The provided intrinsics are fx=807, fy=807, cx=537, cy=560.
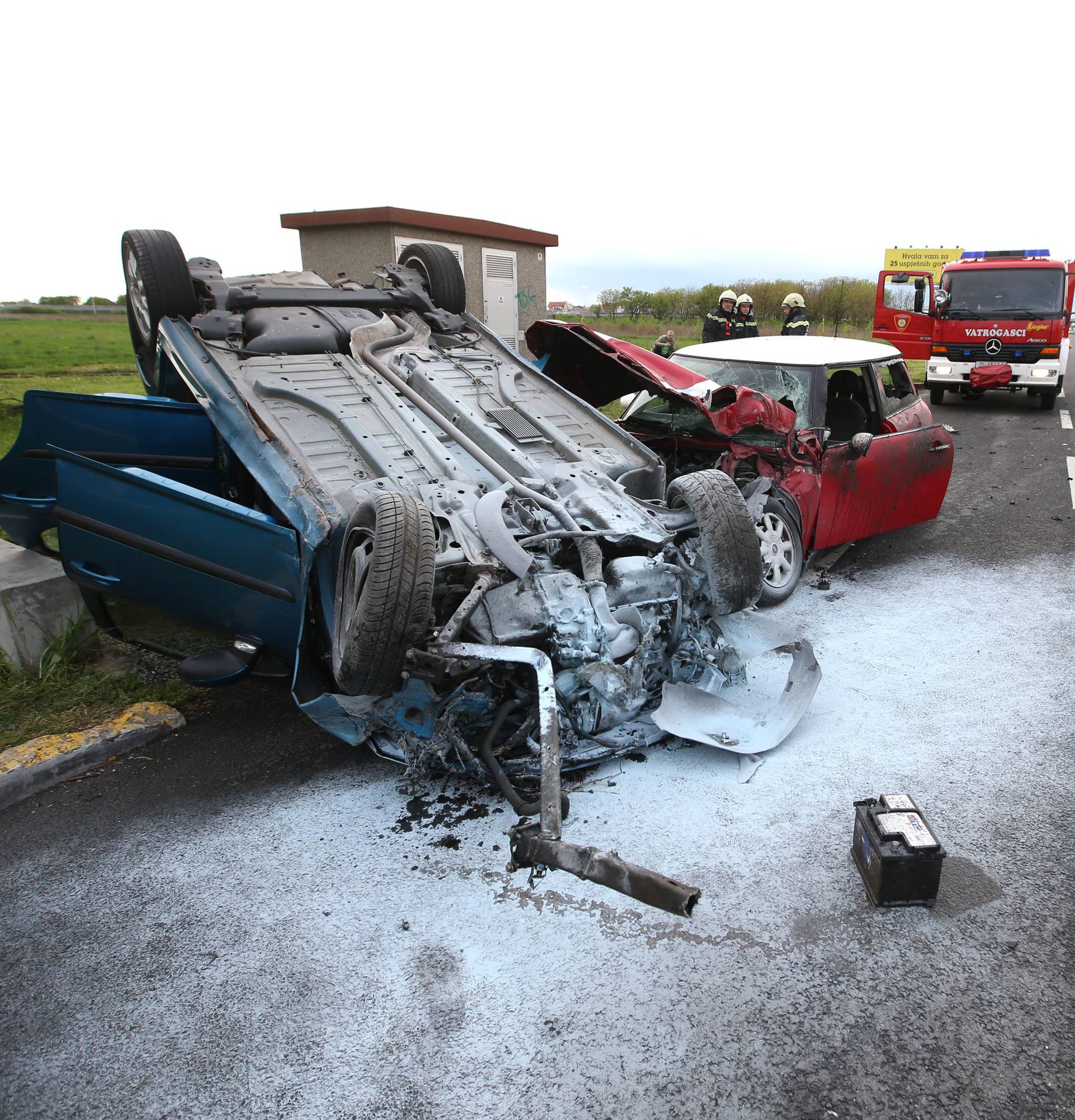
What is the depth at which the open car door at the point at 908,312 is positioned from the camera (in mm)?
12609

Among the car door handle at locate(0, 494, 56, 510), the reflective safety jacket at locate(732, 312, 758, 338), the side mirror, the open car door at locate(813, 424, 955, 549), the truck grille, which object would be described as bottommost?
the open car door at locate(813, 424, 955, 549)

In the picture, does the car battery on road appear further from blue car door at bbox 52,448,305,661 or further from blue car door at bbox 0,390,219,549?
blue car door at bbox 0,390,219,549

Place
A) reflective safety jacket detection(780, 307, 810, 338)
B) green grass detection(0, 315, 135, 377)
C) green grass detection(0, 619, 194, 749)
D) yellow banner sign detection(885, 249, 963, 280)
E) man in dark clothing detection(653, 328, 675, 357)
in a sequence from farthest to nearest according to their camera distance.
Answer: yellow banner sign detection(885, 249, 963, 280)
green grass detection(0, 315, 135, 377)
reflective safety jacket detection(780, 307, 810, 338)
man in dark clothing detection(653, 328, 675, 357)
green grass detection(0, 619, 194, 749)

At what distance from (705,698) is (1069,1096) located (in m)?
1.85

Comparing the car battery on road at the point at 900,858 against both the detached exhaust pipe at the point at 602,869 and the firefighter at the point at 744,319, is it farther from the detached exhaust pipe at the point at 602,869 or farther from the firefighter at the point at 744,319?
the firefighter at the point at 744,319

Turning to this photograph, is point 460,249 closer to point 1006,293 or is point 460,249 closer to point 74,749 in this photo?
point 1006,293

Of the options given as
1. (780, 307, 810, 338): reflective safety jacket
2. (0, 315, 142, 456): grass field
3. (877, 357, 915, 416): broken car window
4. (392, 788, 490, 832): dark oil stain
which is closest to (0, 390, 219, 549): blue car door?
(0, 315, 142, 456): grass field

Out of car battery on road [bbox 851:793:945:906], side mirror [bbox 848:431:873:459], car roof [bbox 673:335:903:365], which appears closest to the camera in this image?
car battery on road [bbox 851:793:945:906]

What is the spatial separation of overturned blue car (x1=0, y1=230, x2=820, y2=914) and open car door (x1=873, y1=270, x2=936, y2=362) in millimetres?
10066

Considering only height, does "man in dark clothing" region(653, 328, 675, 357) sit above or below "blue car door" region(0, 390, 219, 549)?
above

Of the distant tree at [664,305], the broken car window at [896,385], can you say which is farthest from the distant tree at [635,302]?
the broken car window at [896,385]

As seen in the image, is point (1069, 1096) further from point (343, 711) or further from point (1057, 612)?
point (1057, 612)

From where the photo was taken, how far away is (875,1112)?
197 cm

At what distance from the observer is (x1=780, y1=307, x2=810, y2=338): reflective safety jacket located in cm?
866
